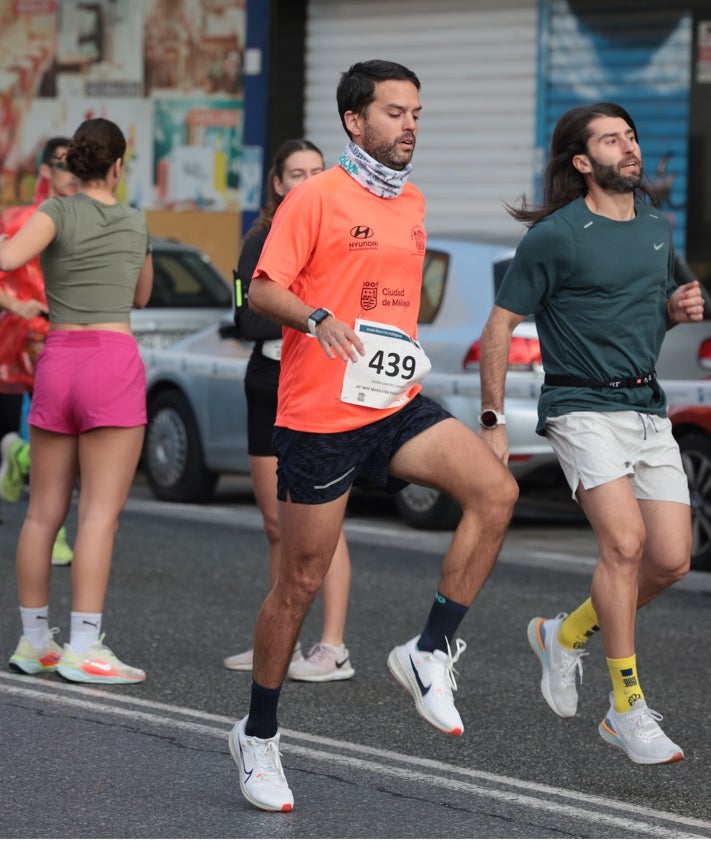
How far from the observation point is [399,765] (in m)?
6.01

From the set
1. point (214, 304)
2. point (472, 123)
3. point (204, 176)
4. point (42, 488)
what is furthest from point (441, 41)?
point (42, 488)

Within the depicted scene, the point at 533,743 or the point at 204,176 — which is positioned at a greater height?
the point at 204,176

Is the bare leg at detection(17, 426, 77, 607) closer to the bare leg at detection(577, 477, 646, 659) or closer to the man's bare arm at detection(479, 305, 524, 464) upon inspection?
the man's bare arm at detection(479, 305, 524, 464)

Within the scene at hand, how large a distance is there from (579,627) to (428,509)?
5458mm

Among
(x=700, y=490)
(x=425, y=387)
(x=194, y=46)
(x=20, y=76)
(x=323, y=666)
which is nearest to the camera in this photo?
(x=323, y=666)

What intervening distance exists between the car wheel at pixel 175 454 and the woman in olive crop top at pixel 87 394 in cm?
572

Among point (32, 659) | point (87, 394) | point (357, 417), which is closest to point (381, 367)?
point (357, 417)

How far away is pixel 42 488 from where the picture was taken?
7.45m

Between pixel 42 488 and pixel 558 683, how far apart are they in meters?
2.22

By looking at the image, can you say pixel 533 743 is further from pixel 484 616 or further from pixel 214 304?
pixel 214 304

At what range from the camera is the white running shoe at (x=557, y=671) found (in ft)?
20.6

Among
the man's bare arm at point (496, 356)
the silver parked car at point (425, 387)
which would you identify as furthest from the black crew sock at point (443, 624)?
the silver parked car at point (425, 387)

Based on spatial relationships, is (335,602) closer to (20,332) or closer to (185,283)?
(20,332)

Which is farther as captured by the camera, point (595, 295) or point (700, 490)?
point (700, 490)
